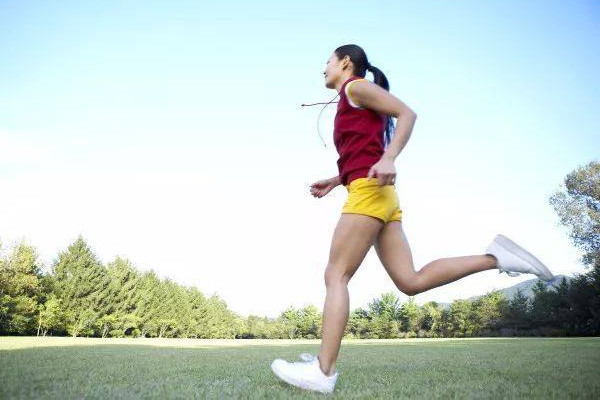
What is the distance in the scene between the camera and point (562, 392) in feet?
7.71

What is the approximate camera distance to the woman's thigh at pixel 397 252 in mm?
2730

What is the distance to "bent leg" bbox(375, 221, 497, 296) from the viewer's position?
270cm

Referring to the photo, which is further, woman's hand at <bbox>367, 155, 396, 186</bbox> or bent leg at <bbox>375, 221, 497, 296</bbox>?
bent leg at <bbox>375, 221, 497, 296</bbox>

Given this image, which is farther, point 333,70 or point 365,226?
point 333,70

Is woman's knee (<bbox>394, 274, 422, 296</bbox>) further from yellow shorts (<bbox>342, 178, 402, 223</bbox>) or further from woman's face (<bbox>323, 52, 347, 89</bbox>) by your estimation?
woman's face (<bbox>323, 52, 347, 89</bbox>)

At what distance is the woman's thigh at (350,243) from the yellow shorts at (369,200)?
3cm

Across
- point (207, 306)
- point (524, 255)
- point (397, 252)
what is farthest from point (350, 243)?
point (207, 306)

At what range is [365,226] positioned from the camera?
8.07 ft

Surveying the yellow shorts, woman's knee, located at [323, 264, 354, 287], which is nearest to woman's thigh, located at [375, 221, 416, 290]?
the yellow shorts

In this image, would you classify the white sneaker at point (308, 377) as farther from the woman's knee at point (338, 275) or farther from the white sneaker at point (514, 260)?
the white sneaker at point (514, 260)

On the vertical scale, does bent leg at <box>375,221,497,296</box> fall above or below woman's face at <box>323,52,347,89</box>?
below

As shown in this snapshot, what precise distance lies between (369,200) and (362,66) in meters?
1.05

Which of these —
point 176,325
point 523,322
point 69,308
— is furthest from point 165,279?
point 523,322

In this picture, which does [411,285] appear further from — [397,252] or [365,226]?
[365,226]
